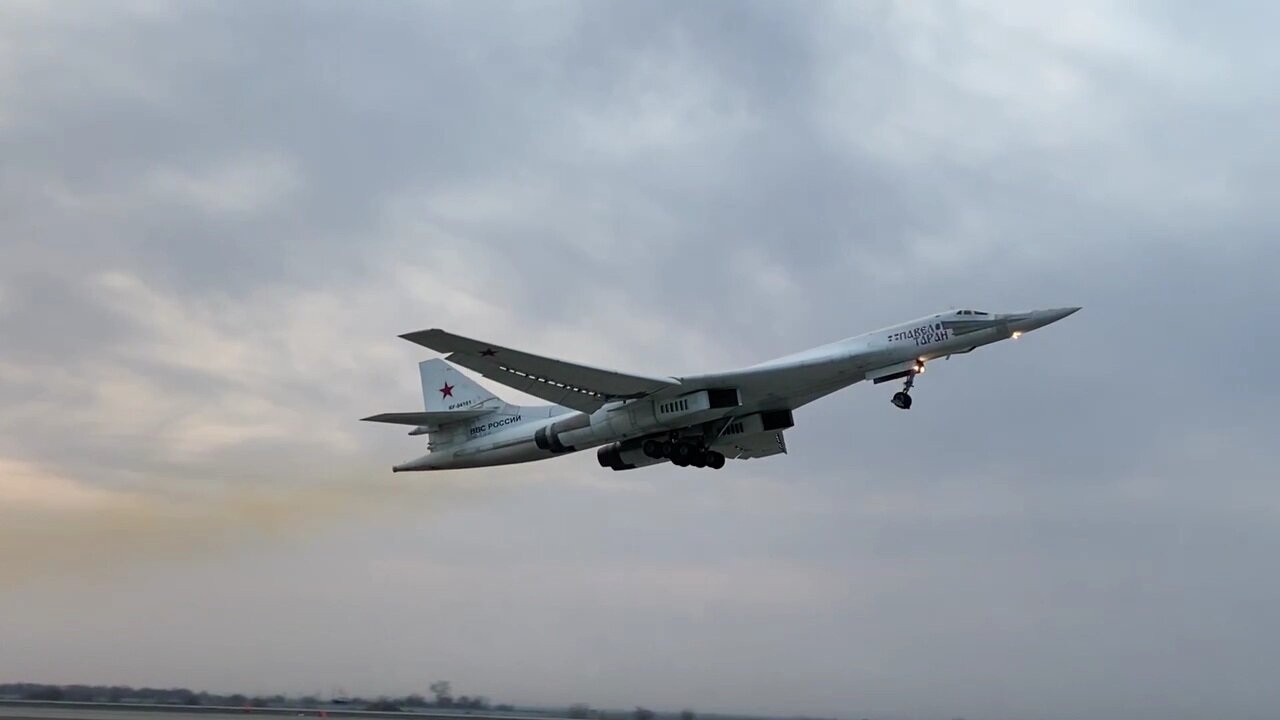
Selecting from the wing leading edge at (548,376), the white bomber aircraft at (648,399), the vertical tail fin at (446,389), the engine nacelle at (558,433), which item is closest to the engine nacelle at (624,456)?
the white bomber aircraft at (648,399)

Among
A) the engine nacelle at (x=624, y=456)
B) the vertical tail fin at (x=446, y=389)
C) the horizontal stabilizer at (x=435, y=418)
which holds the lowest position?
the engine nacelle at (x=624, y=456)

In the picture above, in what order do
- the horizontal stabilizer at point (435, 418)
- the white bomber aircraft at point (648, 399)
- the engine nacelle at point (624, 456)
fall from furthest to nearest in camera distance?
the engine nacelle at point (624, 456) < the horizontal stabilizer at point (435, 418) < the white bomber aircraft at point (648, 399)

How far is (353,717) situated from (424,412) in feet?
24.4

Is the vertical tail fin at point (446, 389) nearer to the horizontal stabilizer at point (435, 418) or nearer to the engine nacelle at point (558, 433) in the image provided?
the horizontal stabilizer at point (435, 418)

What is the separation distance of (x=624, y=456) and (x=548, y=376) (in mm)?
4970

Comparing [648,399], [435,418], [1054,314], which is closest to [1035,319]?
[1054,314]

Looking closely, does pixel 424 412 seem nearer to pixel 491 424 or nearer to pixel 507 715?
pixel 491 424

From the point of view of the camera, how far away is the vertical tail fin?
29375mm

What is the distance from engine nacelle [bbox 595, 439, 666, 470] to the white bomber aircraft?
3 centimetres

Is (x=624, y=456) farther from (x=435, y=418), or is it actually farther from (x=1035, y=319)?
(x=1035, y=319)

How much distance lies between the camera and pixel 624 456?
96.8 ft

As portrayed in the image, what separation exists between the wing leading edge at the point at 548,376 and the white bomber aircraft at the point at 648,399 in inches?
0.9

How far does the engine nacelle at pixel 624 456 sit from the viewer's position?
29172 mm

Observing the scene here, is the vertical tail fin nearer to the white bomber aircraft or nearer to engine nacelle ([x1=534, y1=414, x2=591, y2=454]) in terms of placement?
the white bomber aircraft
